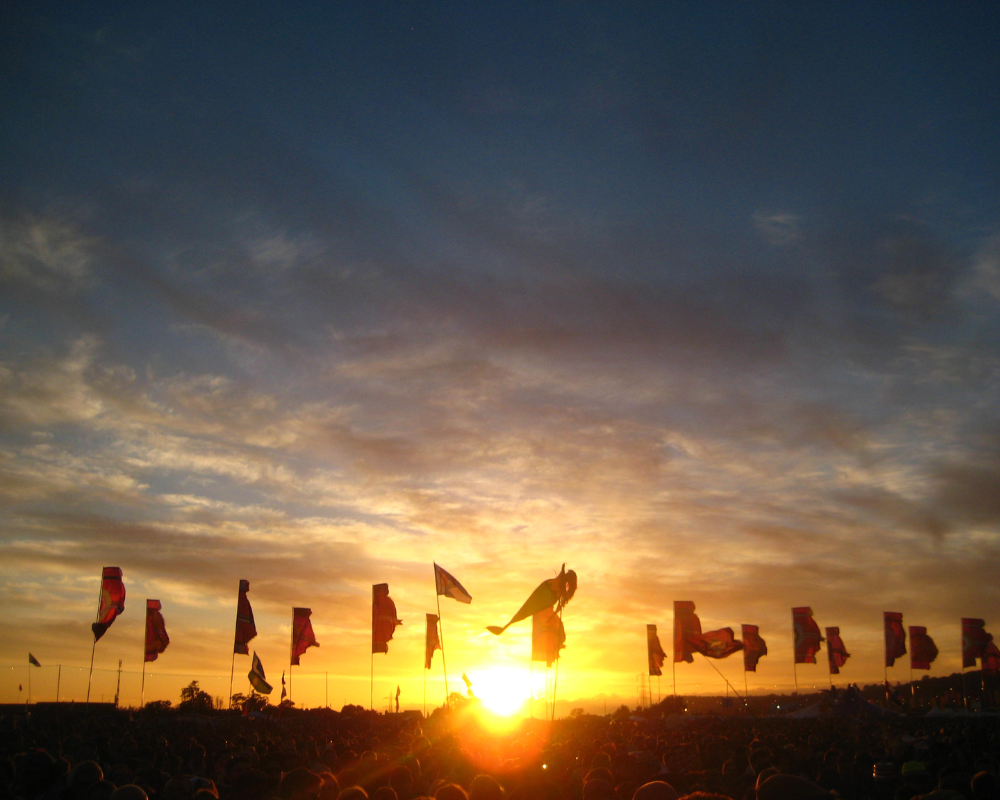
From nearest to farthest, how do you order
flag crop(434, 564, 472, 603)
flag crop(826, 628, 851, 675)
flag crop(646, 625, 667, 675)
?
flag crop(434, 564, 472, 603) < flag crop(646, 625, 667, 675) < flag crop(826, 628, 851, 675)

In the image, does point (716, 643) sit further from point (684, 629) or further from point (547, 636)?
point (547, 636)

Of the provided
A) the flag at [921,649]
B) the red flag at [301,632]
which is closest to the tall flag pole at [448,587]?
the red flag at [301,632]

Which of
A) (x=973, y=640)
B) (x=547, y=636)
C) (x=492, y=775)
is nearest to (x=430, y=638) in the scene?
(x=547, y=636)

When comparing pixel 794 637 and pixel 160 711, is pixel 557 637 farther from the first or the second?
pixel 160 711

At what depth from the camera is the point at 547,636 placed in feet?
69.4

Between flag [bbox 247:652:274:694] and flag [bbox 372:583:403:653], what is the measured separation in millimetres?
7322

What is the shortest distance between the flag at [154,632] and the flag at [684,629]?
27907mm

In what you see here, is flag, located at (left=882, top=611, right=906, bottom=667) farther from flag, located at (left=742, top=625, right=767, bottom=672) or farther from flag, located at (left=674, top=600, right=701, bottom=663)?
flag, located at (left=674, top=600, right=701, bottom=663)

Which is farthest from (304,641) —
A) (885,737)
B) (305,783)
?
(305,783)

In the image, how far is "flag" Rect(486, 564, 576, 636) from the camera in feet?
60.6

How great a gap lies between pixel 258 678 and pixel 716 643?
2417cm

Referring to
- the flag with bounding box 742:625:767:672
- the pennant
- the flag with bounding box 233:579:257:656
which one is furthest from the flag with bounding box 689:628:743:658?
the flag with bounding box 233:579:257:656

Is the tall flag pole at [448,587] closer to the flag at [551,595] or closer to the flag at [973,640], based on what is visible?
the flag at [551,595]

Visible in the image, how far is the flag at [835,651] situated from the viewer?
5631 centimetres
